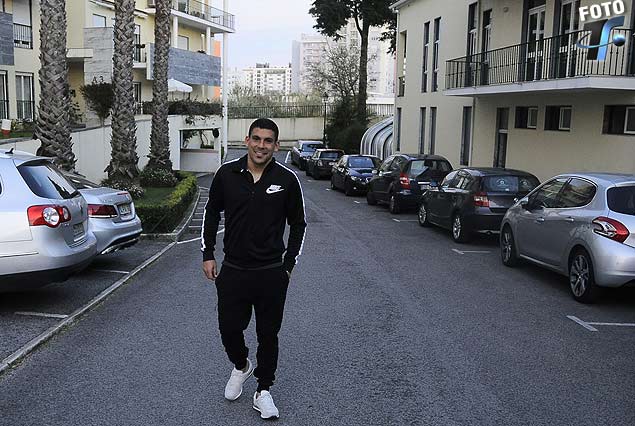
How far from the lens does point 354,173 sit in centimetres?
2570

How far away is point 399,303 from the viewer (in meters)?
8.35

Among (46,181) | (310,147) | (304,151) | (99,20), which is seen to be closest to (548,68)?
(46,181)

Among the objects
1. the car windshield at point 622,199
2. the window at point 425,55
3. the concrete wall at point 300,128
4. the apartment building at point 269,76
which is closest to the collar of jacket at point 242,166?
the car windshield at point 622,199

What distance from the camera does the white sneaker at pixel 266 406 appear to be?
460 cm

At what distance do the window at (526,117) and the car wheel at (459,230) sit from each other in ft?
22.8

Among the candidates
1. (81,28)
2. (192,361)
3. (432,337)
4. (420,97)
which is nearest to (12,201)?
(192,361)

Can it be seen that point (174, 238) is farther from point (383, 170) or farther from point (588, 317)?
point (383, 170)

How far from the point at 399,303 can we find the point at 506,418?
3.61 metres

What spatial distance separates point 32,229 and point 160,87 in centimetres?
1490

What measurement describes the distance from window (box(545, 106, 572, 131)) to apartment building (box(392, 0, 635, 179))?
0.09ft

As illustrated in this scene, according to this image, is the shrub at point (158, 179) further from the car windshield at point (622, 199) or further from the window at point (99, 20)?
the window at point (99, 20)

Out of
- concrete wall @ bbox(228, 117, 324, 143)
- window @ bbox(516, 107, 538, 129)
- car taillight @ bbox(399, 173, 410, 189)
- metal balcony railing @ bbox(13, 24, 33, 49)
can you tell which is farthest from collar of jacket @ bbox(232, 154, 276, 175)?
concrete wall @ bbox(228, 117, 324, 143)

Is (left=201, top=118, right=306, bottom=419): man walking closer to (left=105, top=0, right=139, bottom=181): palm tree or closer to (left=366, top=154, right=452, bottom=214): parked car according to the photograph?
(left=105, top=0, right=139, bottom=181): palm tree

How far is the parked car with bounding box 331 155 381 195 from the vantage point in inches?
1002
